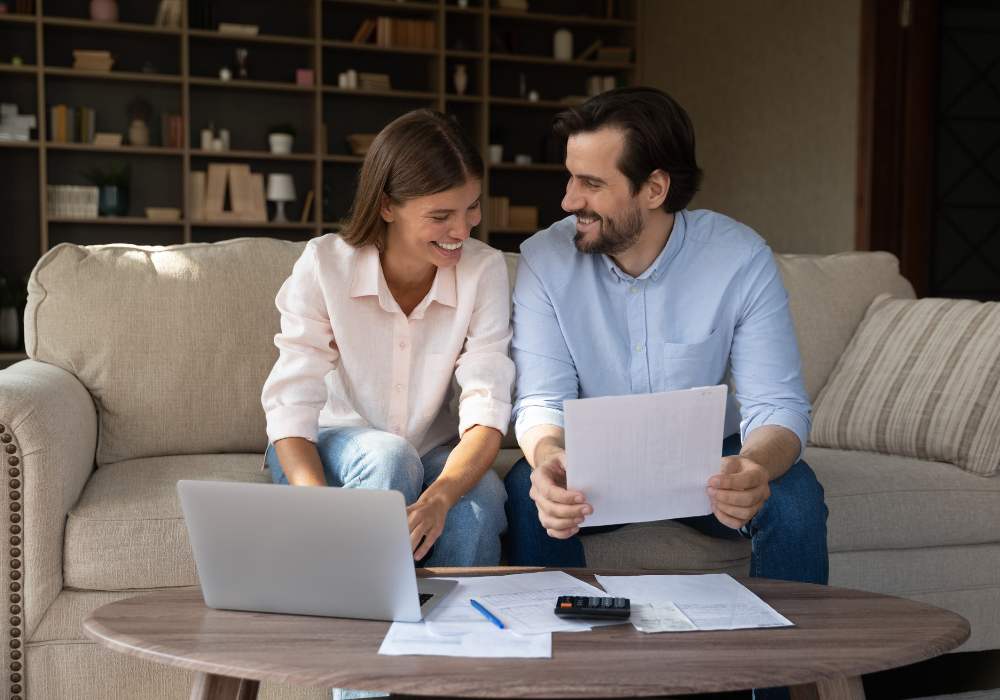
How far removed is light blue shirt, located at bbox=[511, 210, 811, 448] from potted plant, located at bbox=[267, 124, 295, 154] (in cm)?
410

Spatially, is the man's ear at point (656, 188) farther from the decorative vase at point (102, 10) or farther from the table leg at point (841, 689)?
the decorative vase at point (102, 10)

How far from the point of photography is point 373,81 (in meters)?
5.98

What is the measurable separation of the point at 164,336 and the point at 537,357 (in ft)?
2.84

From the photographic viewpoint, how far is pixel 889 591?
2.13 metres

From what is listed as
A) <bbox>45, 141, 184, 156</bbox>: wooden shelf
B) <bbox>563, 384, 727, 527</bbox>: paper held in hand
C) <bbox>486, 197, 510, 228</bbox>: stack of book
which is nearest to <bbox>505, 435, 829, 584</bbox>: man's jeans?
<bbox>563, 384, 727, 527</bbox>: paper held in hand

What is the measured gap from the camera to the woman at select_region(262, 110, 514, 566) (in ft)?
5.85

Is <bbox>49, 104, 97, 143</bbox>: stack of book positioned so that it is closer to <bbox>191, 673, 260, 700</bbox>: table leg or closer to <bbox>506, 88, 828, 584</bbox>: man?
<bbox>506, 88, 828, 584</bbox>: man

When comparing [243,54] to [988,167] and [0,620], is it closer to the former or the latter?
[988,167]

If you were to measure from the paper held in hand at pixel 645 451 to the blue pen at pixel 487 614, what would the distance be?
234mm

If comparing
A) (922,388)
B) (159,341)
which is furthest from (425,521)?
(922,388)

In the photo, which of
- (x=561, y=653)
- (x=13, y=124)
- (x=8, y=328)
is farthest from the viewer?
(x=13, y=124)

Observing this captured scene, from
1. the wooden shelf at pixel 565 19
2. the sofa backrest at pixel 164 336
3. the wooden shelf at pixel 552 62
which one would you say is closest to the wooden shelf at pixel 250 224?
the wooden shelf at pixel 552 62

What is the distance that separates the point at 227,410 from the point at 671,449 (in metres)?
1.22

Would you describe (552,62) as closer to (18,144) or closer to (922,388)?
(18,144)
